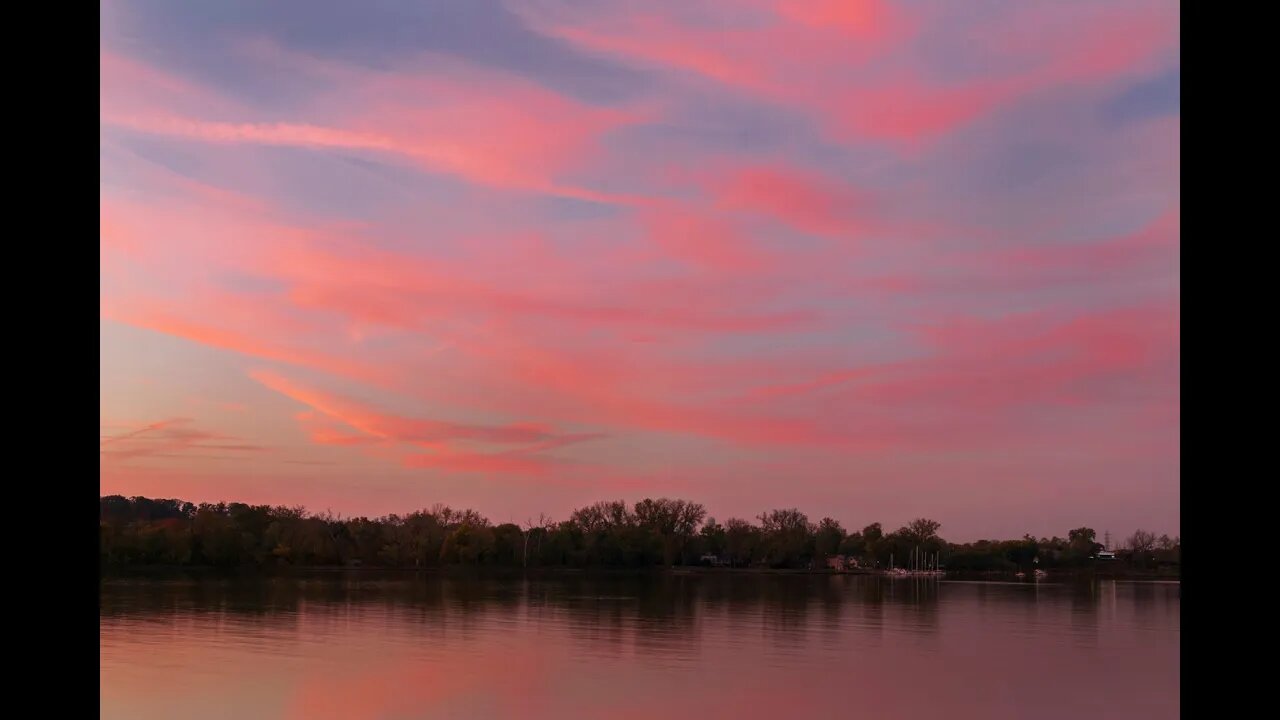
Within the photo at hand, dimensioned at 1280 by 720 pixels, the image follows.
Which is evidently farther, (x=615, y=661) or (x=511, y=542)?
(x=511, y=542)

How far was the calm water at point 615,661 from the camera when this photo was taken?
1864 centimetres

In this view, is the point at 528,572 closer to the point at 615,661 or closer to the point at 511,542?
the point at 511,542

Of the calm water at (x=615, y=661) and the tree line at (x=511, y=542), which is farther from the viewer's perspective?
the tree line at (x=511, y=542)

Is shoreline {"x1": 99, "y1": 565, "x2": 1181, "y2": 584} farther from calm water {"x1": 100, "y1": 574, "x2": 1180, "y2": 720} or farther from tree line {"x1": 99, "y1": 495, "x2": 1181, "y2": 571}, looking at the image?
calm water {"x1": 100, "y1": 574, "x2": 1180, "y2": 720}

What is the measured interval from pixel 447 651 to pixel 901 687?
410 inches

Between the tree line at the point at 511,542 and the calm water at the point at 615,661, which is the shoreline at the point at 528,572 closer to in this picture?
the tree line at the point at 511,542

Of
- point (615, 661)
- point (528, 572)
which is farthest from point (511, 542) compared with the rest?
point (615, 661)

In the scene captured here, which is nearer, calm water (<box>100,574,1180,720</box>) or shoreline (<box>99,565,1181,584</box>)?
calm water (<box>100,574,1180,720</box>)

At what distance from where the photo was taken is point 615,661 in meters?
24.2

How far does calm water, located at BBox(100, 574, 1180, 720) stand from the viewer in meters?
18.6

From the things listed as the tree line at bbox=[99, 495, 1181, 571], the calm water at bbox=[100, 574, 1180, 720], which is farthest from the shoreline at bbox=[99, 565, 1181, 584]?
the calm water at bbox=[100, 574, 1180, 720]

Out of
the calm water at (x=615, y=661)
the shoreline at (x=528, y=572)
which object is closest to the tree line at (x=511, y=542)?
the shoreline at (x=528, y=572)
